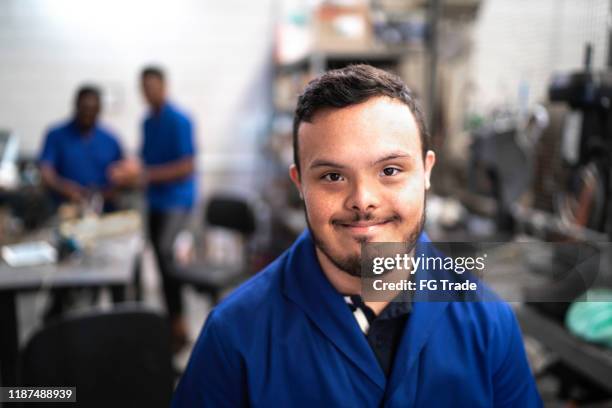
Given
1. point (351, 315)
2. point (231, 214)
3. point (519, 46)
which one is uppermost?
point (519, 46)

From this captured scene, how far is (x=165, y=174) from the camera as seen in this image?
311cm

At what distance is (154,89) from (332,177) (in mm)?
2930

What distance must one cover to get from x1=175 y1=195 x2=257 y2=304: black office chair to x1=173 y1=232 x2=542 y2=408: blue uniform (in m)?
2.45

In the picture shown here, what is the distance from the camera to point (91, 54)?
4.53 meters

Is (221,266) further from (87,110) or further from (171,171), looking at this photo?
(87,110)

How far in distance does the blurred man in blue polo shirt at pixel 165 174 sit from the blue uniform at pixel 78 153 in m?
0.14

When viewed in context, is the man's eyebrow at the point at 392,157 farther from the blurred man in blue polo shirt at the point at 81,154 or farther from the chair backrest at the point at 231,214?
the blurred man in blue polo shirt at the point at 81,154

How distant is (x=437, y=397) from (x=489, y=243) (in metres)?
0.13

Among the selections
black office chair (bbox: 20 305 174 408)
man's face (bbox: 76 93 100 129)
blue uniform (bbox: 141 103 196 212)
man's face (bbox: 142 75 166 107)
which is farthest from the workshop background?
man's face (bbox: 142 75 166 107)

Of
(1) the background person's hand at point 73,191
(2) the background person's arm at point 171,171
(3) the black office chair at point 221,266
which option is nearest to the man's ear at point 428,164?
(3) the black office chair at point 221,266

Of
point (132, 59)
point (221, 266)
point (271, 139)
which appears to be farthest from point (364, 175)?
point (132, 59)

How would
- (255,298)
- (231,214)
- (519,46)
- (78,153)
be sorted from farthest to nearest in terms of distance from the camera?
(231,214), (78,153), (519,46), (255,298)

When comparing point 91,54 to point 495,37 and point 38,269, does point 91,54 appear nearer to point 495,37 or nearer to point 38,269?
point 38,269

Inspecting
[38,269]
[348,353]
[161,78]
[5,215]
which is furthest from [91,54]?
[348,353]
